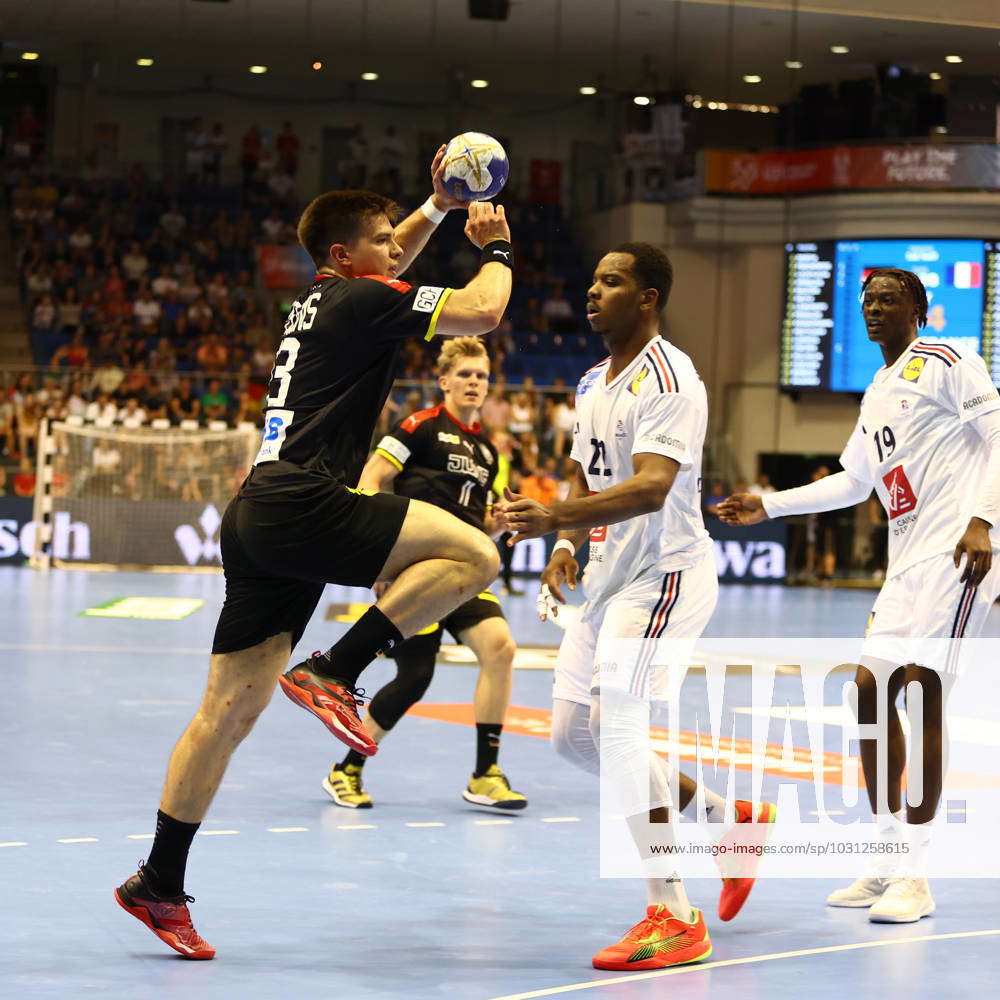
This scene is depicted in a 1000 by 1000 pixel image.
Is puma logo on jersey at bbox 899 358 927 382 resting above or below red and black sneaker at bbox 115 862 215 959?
above

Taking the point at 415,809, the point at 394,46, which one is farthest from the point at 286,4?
the point at 415,809

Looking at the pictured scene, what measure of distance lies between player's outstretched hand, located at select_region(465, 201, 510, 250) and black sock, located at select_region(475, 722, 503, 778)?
126 inches

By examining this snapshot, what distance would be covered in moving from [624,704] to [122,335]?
876 inches

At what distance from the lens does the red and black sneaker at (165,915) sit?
187 inches

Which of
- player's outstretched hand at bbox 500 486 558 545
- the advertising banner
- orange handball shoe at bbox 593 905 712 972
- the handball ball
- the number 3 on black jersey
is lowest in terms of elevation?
the advertising banner

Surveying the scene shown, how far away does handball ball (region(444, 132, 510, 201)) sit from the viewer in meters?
5.04

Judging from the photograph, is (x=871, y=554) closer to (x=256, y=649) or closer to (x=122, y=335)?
(x=122, y=335)

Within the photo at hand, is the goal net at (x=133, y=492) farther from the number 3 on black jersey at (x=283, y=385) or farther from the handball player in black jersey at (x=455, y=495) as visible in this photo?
the number 3 on black jersey at (x=283, y=385)

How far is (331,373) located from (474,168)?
33.3 inches

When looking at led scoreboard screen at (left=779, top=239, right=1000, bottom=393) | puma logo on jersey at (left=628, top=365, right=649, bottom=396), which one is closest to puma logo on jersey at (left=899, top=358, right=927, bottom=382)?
puma logo on jersey at (left=628, top=365, right=649, bottom=396)

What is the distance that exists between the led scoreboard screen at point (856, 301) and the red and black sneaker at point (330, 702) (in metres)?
22.4

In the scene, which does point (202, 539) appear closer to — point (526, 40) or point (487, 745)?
point (526, 40)

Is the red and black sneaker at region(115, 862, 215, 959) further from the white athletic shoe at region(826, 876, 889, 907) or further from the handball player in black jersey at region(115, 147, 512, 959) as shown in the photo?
the white athletic shoe at region(826, 876, 889, 907)

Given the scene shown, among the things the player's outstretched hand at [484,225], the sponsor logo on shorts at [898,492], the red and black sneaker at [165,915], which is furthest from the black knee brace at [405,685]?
the player's outstretched hand at [484,225]
